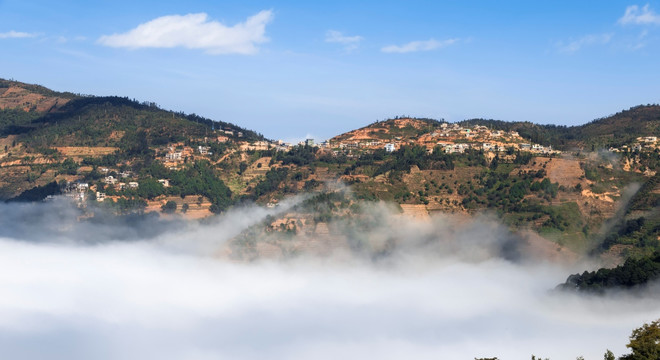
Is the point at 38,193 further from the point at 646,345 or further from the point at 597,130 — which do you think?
the point at 646,345

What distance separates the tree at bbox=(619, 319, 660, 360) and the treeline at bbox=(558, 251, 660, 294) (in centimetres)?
2912

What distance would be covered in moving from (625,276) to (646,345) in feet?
104

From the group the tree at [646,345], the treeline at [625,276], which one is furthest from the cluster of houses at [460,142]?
the tree at [646,345]

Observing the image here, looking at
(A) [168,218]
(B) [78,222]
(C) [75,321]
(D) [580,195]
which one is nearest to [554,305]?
(D) [580,195]

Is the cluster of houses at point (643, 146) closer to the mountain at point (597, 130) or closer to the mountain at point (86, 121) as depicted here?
the mountain at point (597, 130)

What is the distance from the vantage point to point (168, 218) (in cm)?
13175

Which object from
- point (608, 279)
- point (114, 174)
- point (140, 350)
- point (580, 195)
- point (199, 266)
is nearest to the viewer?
point (608, 279)

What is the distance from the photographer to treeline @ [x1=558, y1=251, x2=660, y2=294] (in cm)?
7556

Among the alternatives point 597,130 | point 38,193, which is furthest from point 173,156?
Answer: point 597,130

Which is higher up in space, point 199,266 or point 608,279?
point 608,279

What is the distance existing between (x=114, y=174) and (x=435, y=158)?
57.1m

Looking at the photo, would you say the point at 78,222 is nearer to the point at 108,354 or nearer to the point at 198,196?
the point at 198,196

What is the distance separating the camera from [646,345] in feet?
153

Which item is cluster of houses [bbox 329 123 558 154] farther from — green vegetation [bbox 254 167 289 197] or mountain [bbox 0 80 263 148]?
mountain [bbox 0 80 263 148]
